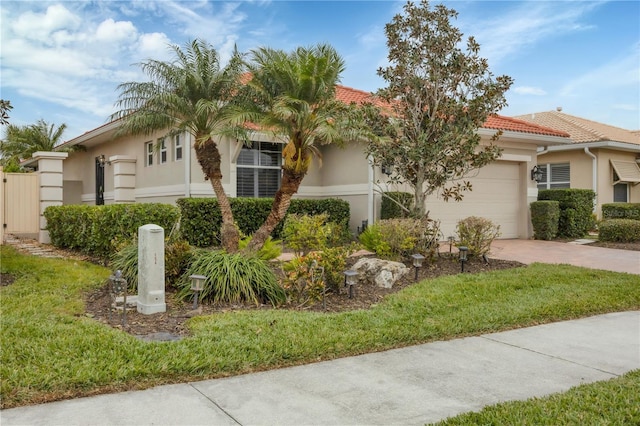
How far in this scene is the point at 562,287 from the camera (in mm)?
7895

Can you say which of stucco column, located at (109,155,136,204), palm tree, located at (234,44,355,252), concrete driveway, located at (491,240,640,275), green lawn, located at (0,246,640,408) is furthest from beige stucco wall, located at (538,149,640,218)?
stucco column, located at (109,155,136,204)

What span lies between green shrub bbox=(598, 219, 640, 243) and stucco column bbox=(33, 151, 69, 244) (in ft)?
51.6

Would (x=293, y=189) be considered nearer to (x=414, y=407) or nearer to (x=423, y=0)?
(x=423, y=0)

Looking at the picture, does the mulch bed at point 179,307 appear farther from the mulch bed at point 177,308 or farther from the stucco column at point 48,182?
the stucco column at point 48,182

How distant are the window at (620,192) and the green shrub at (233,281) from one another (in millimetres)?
19612

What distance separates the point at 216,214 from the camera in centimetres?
1243

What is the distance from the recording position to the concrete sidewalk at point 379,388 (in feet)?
10.9

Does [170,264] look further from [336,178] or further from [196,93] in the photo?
[336,178]

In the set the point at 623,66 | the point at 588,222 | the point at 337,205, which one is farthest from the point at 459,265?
the point at 588,222

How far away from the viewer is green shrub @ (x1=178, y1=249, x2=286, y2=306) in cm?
669

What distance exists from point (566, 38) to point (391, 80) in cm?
468

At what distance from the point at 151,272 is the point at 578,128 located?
70.8 feet

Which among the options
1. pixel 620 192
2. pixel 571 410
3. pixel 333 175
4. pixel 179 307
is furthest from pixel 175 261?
pixel 620 192

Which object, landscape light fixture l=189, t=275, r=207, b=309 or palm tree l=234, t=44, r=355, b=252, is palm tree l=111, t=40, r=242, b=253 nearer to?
palm tree l=234, t=44, r=355, b=252
